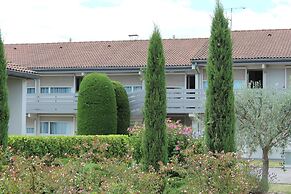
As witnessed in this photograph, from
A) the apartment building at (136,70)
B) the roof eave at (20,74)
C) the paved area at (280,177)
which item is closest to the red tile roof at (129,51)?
the apartment building at (136,70)

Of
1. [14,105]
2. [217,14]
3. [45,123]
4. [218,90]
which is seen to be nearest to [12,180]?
[218,90]

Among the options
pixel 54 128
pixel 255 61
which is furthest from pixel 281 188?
pixel 54 128

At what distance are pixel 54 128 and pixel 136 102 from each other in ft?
23.7

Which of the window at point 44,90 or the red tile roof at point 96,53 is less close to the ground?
the red tile roof at point 96,53

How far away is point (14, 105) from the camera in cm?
2427

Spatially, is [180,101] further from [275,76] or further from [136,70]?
[275,76]

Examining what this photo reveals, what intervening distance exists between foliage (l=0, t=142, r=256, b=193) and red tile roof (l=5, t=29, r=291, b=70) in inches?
850

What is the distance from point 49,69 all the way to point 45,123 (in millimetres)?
3628

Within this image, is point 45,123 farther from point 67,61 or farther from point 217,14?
point 217,14

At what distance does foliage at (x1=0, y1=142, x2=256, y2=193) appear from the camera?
9.35 m

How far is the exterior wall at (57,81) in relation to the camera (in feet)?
127

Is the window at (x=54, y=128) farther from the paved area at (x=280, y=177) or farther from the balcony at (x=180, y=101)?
the paved area at (x=280, y=177)

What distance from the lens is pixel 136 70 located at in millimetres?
36312

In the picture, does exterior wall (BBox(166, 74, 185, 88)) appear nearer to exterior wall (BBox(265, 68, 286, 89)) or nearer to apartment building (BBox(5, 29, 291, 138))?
apartment building (BBox(5, 29, 291, 138))
